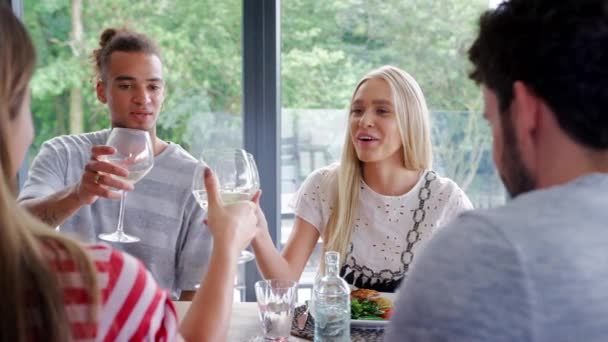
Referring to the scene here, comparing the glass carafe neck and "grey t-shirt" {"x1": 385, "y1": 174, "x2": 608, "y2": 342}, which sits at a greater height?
"grey t-shirt" {"x1": 385, "y1": 174, "x2": 608, "y2": 342}

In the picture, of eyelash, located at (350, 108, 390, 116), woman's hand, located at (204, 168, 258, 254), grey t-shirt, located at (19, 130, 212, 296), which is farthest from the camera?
eyelash, located at (350, 108, 390, 116)

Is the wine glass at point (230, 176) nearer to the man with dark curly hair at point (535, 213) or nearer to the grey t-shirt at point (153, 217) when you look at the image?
the grey t-shirt at point (153, 217)

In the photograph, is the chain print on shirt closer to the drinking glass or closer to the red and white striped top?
the drinking glass

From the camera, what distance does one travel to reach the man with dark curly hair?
80cm

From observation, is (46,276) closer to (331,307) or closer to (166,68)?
(331,307)

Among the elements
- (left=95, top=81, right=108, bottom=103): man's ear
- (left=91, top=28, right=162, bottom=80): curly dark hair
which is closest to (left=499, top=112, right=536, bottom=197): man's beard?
(left=91, top=28, right=162, bottom=80): curly dark hair

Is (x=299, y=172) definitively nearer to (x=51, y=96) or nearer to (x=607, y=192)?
(x=51, y=96)

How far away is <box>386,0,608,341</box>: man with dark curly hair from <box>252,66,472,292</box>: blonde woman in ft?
4.41

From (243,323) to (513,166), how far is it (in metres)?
0.93

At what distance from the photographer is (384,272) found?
7.61ft

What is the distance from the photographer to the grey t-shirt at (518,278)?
79 centimetres

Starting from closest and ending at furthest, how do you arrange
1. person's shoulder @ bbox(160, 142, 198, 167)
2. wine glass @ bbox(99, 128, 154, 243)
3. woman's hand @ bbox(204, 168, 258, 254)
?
woman's hand @ bbox(204, 168, 258, 254)
wine glass @ bbox(99, 128, 154, 243)
person's shoulder @ bbox(160, 142, 198, 167)

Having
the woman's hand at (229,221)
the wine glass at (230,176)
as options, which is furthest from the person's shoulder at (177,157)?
the woman's hand at (229,221)

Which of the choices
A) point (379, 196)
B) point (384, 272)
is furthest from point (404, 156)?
point (384, 272)
